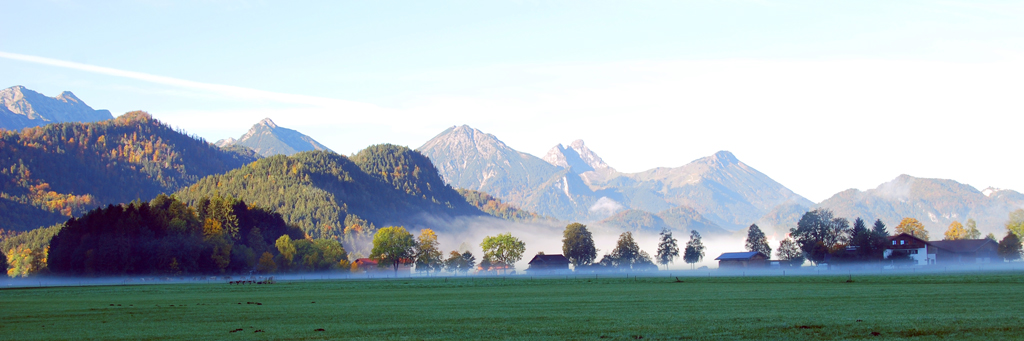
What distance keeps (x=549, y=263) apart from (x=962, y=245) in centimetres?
8386

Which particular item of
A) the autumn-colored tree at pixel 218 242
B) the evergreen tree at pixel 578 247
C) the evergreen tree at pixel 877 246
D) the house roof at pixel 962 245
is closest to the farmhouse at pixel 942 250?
the house roof at pixel 962 245

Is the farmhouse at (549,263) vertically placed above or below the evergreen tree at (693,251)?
below

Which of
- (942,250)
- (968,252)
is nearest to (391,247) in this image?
(942,250)

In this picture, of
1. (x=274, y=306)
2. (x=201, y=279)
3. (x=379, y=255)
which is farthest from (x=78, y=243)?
(x=274, y=306)

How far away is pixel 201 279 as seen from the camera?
120312mm

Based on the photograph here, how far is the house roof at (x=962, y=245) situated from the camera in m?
146

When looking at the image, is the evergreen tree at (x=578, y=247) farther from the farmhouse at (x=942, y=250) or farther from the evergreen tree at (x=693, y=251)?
the farmhouse at (x=942, y=250)

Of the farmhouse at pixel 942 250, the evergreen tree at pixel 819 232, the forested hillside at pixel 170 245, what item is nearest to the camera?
the forested hillside at pixel 170 245

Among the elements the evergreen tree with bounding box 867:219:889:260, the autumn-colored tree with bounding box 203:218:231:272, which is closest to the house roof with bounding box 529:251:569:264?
the evergreen tree with bounding box 867:219:889:260

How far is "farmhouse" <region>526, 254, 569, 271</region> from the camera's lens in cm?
17125

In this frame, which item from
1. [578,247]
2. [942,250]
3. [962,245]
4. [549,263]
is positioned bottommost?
[549,263]

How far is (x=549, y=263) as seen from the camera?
174m

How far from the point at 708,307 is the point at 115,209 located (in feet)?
395

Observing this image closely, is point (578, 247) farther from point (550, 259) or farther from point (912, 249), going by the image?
point (912, 249)
